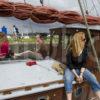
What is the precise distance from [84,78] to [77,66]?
34 cm

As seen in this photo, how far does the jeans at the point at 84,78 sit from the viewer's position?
281 inches

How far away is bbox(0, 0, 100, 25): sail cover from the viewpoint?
629cm

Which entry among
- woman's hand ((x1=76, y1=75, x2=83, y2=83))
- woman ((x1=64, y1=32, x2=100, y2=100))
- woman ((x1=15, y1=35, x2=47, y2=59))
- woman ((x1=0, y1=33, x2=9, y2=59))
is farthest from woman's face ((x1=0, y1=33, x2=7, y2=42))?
woman's hand ((x1=76, y1=75, x2=83, y2=83))

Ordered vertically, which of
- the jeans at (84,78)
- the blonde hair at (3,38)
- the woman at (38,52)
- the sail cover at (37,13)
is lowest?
the jeans at (84,78)

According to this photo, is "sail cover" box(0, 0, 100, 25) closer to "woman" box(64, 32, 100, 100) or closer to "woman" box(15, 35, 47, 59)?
"woman" box(64, 32, 100, 100)

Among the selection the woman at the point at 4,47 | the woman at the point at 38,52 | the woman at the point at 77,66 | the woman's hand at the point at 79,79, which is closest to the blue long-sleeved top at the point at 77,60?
the woman at the point at 77,66

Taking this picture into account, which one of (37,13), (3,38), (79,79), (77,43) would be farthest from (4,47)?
(79,79)

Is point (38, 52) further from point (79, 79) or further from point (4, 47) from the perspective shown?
point (79, 79)

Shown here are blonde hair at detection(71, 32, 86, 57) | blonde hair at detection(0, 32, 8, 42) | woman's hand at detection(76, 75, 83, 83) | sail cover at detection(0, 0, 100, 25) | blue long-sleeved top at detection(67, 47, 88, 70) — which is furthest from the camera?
woman's hand at detection(76, 75, 83, 83)

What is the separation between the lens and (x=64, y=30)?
759 centimetres

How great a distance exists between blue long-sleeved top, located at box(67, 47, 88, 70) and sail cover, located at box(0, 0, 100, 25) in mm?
610

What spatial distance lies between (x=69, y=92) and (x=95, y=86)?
0.66 metres

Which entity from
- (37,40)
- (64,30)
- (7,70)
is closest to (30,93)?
(7,70)

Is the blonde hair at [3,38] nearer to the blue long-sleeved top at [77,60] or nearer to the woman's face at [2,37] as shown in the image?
the woman's face at [2,37]
